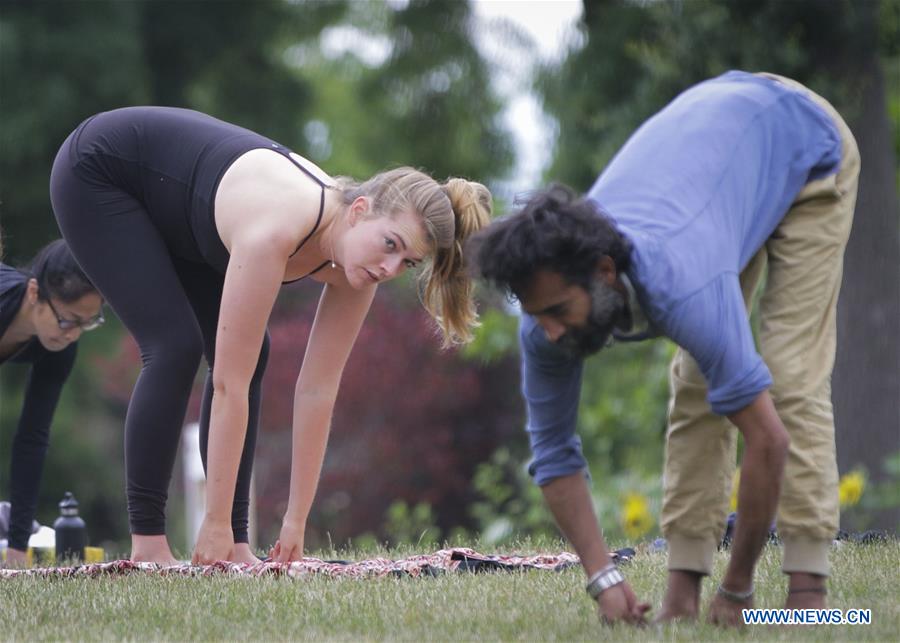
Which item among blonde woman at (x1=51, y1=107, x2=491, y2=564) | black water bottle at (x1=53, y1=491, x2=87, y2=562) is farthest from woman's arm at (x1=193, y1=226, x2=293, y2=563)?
black water bottle at (x1=53, y1=491, x2=87, y2=562)

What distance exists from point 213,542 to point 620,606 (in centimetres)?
162

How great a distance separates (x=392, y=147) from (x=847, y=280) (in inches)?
282

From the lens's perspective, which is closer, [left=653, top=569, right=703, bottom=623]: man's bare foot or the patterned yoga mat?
[left=653, top=569, right=703, bottom=623]: man's bare foot

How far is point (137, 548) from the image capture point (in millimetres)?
4363

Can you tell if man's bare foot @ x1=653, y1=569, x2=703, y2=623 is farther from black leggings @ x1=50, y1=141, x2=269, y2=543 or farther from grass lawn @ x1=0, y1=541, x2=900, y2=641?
black leggings @ x1=50, y1=141, x2=269, y2=543

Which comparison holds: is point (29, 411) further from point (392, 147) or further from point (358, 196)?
point (392, 147)

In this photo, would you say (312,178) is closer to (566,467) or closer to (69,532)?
(566,467)

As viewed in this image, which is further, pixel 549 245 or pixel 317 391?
pixel 317 391

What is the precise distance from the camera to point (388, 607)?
348cm

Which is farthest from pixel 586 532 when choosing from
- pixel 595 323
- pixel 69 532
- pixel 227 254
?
pixel 69 532

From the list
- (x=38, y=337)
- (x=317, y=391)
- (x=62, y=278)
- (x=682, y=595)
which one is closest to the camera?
(x=682, y=595)

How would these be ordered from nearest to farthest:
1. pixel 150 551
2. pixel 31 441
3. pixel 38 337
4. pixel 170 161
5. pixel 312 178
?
pixel 312 178 < pixel 170 161 < pixel 150 551 < pixel 38 337 < pixel 31 441

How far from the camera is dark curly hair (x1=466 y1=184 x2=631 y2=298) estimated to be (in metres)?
2.77

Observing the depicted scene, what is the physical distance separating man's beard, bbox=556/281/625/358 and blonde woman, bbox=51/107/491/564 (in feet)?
4.00
